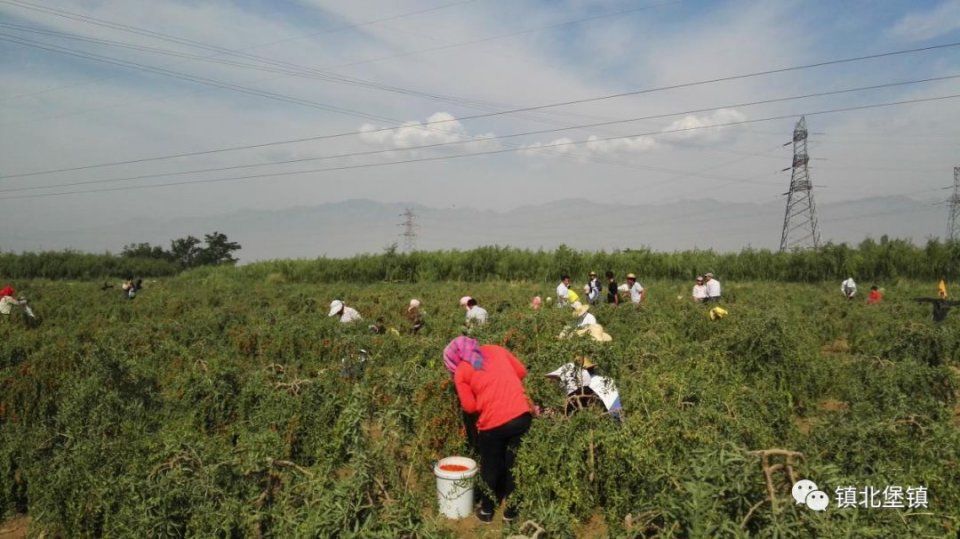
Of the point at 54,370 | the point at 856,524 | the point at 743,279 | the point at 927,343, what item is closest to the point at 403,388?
the point at 856,524

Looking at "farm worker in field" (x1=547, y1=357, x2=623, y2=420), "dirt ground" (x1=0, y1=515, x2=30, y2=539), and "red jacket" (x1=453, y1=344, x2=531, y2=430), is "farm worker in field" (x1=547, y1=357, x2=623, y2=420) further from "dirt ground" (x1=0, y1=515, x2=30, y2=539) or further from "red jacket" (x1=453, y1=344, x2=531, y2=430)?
"dirt ground" (x1=0, y1=515, x2=30, y2=539)

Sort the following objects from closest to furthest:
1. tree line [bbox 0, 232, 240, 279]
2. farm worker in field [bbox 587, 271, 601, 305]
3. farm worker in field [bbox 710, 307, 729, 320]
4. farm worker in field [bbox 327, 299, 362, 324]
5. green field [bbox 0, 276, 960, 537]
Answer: green field [bbox 0, 276, 960, 537] < farm worker in field [bbox 710, 307, 729, 320] < farm worker in field [bbox 327, 299, 362, 324] < farm worker in field [bbox 587, 271, 601, 305] < tree line [bbox 0, 232, 240, 279]

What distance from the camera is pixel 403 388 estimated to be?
516 cm

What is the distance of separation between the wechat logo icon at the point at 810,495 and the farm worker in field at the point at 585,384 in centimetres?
218

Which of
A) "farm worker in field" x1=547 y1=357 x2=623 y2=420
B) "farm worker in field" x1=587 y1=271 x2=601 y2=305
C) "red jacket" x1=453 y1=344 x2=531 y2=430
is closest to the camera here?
"red jacket" x1=453 y1=344 x2=531 y2=430

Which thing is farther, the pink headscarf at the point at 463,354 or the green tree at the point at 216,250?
the green tree at the point at 216,250

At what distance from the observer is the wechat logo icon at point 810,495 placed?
100 inches

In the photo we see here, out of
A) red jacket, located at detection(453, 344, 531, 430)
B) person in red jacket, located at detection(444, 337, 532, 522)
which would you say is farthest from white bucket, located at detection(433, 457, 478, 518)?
red jacket, located at detection(453, 344, 531, 430)

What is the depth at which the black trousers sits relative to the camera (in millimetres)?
4312

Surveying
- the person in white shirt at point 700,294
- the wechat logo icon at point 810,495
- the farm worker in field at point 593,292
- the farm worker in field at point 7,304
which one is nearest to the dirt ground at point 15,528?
the wechat logo icon at point 810,495

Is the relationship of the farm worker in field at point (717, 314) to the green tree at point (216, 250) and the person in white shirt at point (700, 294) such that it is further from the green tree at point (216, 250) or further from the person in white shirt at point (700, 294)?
the green tree at point (216, 250)

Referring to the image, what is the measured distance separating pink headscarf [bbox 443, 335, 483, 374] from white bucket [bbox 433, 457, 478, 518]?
30.9 inches

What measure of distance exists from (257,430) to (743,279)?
2560 cm

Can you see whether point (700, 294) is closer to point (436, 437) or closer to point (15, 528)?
point (436, 437)
